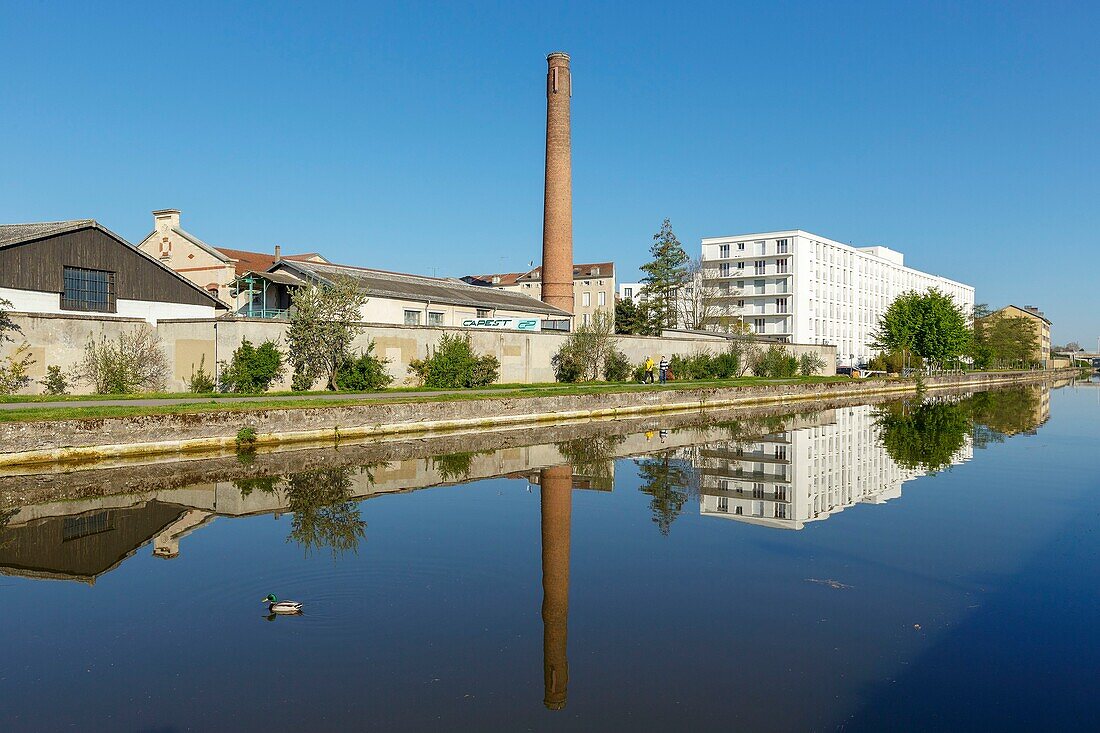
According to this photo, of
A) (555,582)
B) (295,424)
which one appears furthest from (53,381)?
(555,582)

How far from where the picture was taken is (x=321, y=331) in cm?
3047

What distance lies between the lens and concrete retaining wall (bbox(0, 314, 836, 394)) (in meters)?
25.5

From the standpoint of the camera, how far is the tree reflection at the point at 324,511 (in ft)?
39.5

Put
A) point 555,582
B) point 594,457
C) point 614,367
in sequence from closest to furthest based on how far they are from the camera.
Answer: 1. point 555,582
2. point 594,457
3. point 614,367

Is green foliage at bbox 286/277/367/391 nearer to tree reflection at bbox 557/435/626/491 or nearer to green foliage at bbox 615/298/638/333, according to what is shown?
tree reflection at bbox 557/435/626/491

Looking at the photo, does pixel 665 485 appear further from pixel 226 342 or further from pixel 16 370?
pixel 16 370

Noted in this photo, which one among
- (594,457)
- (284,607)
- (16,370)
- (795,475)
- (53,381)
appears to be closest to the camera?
(284,607)

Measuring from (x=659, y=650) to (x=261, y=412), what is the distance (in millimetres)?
16704

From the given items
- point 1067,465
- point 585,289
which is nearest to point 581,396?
point 1067,465

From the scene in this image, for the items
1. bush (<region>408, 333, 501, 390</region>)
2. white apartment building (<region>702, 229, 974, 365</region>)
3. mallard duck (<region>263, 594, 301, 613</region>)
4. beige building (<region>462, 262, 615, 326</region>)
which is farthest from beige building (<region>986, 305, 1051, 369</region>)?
mallard duck (<region>263, 594, 301, 613</region>)

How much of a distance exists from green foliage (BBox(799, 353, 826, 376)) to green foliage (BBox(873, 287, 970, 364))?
10008 mm

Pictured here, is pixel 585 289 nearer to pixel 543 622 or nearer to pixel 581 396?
pixel 581 396

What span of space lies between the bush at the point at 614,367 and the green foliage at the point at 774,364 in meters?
17.6

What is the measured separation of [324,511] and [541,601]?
610cm
